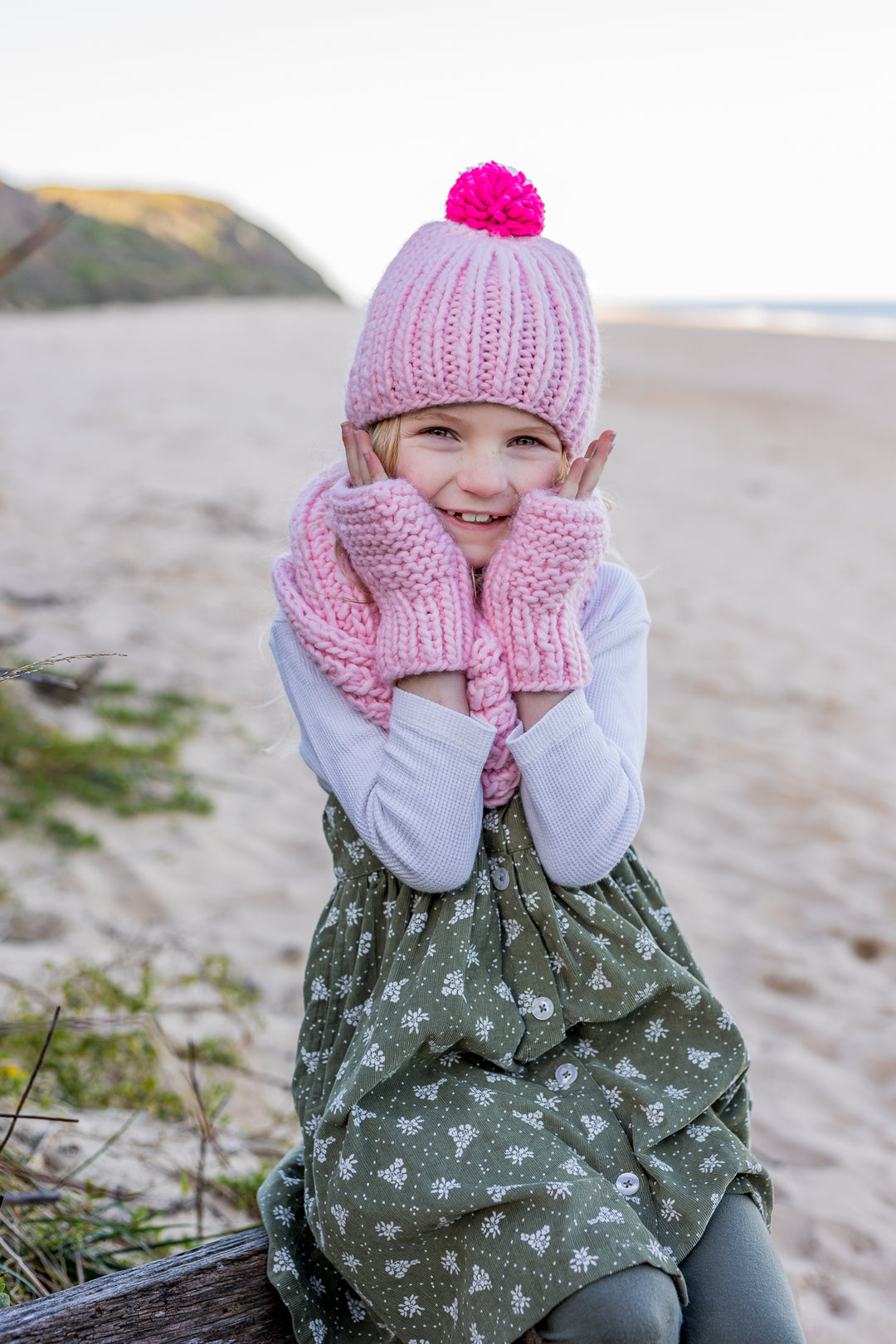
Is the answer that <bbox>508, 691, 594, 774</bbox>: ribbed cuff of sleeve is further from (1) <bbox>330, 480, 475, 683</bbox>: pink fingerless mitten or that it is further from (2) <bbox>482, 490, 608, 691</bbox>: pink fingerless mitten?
(1) <bbox>330, 480, 475, 683</bbox>: pink fingerless mitten

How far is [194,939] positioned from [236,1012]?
1.24 ft

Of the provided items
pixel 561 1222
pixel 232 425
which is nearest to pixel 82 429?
pixel 232 425

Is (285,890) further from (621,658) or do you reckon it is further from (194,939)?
(621,658)

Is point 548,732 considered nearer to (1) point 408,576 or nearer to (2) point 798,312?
(1) point 408,576

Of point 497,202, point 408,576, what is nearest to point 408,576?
point 408,576

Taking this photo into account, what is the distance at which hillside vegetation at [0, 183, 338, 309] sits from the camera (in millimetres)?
23891

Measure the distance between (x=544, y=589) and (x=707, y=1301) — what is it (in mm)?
1044

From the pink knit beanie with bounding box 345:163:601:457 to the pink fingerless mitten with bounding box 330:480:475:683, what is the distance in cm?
19

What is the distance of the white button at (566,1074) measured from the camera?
174 cm

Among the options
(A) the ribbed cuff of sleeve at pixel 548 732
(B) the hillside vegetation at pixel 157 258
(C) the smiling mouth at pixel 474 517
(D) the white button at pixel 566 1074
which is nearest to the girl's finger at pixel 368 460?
(C) the smiling mouth at pixel 474 517

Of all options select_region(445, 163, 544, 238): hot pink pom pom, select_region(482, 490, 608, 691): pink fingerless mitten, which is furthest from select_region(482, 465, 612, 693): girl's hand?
select_region(445, 163, 544, 238): hot pink pom pom

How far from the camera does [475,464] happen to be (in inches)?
Result: 74.7

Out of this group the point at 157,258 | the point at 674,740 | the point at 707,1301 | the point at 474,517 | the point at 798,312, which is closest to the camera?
the point at 707,1301

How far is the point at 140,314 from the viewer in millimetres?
21812
